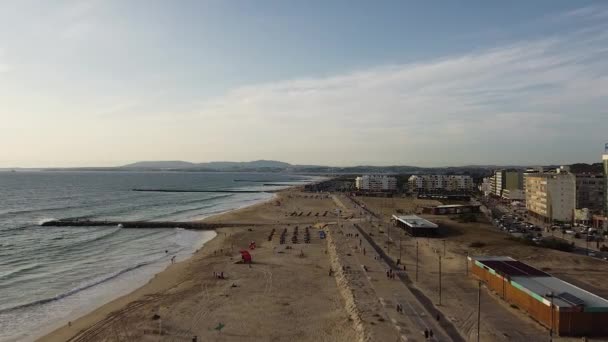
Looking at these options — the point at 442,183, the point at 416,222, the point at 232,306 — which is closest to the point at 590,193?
the point at 416,222

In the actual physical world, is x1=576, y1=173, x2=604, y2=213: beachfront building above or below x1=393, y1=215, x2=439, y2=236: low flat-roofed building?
above

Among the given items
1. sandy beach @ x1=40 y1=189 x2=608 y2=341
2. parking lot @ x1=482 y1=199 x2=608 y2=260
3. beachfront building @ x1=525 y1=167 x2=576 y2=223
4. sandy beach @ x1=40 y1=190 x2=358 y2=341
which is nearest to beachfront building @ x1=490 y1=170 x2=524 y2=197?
beachfront building @ x1=525 y1=167 x2=576 y2=223

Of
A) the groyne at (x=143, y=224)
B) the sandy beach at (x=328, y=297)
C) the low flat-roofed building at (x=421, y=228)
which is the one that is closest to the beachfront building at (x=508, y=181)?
the low flat-roofed building at (x=421, y=228)

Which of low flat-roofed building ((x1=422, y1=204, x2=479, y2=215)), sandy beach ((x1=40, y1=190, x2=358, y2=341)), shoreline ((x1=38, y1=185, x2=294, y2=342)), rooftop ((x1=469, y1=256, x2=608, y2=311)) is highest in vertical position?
rooftop ((x1=469, y1=256, x2=608, y2=311))

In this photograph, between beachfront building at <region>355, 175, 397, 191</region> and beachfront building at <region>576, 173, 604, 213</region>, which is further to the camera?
beachfront building at <region>355, 175, 397, 191</region>

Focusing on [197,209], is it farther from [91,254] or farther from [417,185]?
[417,185]

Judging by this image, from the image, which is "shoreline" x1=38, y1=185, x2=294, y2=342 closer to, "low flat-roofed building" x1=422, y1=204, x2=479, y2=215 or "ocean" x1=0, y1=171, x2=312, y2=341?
"ocean" x1=0, y1=171, x2=312, y2=341

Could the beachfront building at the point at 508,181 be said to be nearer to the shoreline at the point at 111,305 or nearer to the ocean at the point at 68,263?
the ocean at the point at 68,263

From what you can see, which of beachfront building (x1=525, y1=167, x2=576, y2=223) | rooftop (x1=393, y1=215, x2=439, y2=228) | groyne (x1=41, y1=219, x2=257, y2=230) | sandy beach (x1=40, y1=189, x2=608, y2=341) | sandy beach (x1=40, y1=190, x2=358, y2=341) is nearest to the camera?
sandy beach (x1=40, y1=189, x2=608, y2=341)

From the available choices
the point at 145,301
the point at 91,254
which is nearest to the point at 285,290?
the point at 145,301
